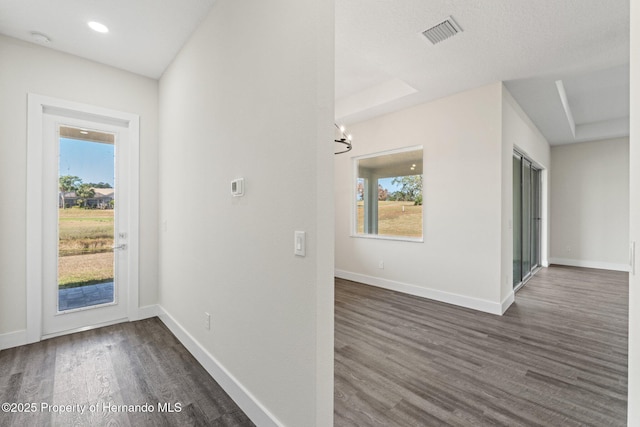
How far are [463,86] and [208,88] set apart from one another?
304cm

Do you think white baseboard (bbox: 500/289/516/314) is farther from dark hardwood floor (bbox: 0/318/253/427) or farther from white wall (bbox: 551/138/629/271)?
white wall (bbox: 551/138/629/271)

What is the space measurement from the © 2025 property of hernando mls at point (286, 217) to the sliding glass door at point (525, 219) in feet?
0.51

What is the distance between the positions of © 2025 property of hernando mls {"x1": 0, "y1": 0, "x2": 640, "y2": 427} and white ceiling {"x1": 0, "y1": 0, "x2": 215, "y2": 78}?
19 millimetres

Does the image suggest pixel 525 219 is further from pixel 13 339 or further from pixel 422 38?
pixel 13 339

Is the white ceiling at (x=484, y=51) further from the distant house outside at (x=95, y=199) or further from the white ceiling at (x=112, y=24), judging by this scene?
the distant house outside at (x=95, y=199)

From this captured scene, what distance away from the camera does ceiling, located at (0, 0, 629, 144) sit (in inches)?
88.5

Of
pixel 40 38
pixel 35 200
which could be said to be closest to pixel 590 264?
pixel 35 200

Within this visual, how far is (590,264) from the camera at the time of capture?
6508 mm

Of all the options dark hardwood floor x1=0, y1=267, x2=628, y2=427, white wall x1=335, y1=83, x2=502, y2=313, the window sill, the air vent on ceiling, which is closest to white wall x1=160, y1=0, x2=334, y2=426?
dark hardwood floor x1=0, y1=267, x2=628, y2=427

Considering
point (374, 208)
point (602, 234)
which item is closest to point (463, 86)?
point (374, 208)

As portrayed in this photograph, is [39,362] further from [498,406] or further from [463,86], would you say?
[463,86]

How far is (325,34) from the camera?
4.56 ft
